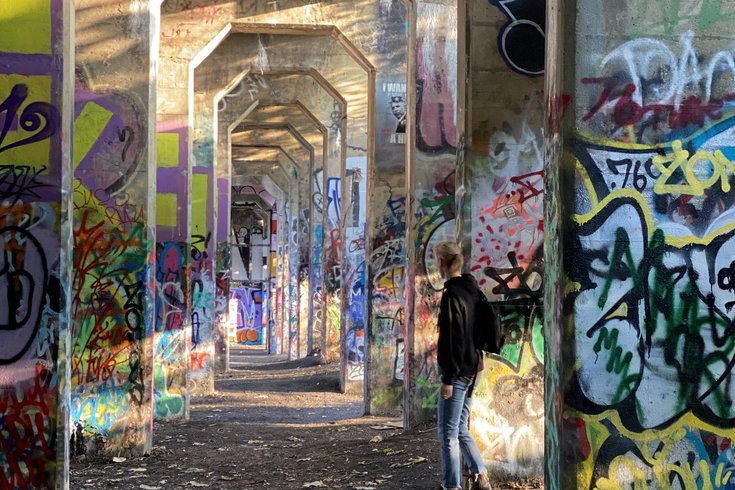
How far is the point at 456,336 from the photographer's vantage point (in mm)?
7562

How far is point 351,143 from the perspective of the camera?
20.5 m

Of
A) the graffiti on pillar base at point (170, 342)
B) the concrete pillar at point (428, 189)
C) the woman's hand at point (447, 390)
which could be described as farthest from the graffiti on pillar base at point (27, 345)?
the graffiti on pillar base at point (170, 342)

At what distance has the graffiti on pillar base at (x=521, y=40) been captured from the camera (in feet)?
30.7

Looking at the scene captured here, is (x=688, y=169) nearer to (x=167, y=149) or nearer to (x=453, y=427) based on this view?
(x=453, y=427)

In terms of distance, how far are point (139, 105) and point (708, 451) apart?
25.3 feet

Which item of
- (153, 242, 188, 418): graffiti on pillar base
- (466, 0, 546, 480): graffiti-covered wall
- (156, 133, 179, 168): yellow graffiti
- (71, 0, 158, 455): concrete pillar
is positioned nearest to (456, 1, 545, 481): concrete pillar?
(466, 0, 546, 480): graffiti-covered wall

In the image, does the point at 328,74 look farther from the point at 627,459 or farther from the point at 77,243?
the point at 627,459

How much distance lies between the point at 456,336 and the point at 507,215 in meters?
2.03

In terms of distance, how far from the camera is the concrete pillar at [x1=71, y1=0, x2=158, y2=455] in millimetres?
11195

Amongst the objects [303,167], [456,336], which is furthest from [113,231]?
[303,167]

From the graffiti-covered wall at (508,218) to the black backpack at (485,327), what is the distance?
1466 mm

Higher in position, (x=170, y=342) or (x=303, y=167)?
(x=303, y=167)

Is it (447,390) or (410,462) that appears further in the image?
(410,462)

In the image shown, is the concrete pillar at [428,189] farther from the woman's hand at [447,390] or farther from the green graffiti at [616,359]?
the green graffiti at [616,359]
